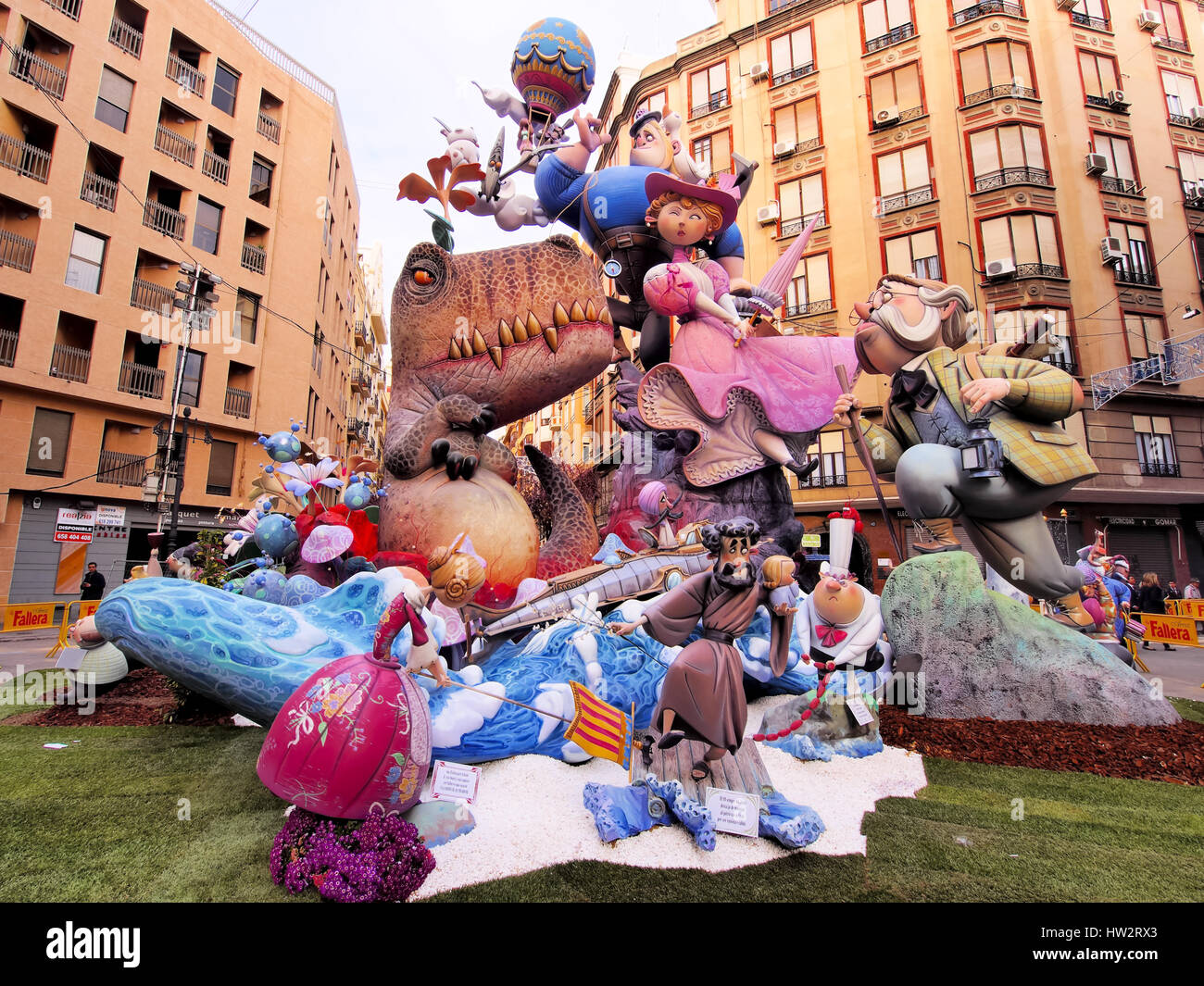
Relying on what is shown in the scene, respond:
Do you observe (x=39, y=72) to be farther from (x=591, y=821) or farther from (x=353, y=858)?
(x=591, y=821)

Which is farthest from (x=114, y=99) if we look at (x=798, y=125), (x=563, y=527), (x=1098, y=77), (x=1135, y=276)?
(x=1135, y=276)

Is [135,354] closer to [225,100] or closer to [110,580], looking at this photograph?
[110,580]

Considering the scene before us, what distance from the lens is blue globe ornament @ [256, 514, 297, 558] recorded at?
521 centimetres

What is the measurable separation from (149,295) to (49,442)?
12.5ft

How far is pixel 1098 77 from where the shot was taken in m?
15.1

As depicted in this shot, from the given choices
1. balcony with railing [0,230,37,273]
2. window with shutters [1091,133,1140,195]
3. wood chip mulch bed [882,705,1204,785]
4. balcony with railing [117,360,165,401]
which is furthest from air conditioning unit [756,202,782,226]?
balcony with railing [0,230,37,273]

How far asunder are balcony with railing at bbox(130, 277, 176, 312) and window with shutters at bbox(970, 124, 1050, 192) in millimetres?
18509

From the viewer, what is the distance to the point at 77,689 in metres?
4.80

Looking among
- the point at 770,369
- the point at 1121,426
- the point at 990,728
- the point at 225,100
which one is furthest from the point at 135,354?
the point at 1121,426

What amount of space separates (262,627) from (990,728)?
13.6 ft

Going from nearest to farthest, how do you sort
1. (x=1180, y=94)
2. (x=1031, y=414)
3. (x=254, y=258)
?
(x=1031, y=414), (x=1180, y=94), (x=254, y=258)
